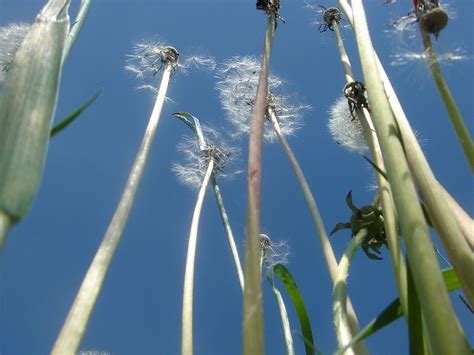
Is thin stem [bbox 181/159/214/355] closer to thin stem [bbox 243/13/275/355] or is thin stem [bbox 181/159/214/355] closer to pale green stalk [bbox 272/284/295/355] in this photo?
pale green stalk [bbox 272/284/295/355]

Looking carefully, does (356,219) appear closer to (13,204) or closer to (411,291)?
(411,291)

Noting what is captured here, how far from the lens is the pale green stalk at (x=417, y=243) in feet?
1.65

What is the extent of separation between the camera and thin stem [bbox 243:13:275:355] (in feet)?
2.03

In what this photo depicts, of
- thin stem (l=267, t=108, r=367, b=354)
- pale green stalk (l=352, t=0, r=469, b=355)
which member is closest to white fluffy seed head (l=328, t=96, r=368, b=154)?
thin stem (l=267, t=108, r=367, b=354)

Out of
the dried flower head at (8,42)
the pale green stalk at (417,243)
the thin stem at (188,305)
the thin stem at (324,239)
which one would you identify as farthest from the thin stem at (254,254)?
the dried flower head at (8,42)

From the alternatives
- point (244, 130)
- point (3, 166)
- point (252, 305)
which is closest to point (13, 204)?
point (3, 166)

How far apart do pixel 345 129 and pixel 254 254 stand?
3.43ft

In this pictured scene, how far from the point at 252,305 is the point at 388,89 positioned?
0.51 metres

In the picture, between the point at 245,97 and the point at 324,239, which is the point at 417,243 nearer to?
the point at 324,239

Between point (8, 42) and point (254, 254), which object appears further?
point (8, 42)

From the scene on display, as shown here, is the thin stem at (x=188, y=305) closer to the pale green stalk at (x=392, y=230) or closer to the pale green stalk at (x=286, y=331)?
the pale green stalk at (x=286, y=331)

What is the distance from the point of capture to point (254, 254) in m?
0.67

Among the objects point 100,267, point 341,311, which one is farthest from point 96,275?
point 341,311

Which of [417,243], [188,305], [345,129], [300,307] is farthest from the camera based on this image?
[345,129]
